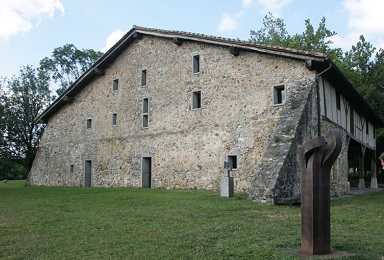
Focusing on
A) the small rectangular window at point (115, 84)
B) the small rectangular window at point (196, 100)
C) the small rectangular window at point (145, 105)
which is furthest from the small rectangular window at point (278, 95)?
the small rectangular window at point (115, 84)

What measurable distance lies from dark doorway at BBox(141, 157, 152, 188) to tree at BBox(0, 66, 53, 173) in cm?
1885

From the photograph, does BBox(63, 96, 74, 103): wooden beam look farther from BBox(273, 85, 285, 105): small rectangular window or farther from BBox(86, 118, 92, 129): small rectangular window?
BBox(273, 85, 285, 105): small rectangular window

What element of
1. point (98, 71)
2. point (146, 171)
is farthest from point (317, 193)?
point (98, 71)

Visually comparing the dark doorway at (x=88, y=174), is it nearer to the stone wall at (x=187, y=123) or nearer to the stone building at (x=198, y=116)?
the stone building at (x=198, y=116)

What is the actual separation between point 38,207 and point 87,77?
529 inches

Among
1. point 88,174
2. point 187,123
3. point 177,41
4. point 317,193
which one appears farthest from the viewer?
point 88,174

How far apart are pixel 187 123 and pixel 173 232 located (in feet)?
37.5

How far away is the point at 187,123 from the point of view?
1791 centimetres

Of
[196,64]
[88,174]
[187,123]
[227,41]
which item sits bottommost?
[88,174]

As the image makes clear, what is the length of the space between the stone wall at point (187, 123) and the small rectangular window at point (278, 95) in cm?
21

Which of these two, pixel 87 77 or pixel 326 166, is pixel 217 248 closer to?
pixel 326 166

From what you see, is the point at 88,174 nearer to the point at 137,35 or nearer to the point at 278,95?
the point at 137,35

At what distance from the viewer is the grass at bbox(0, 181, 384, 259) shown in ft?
17.2

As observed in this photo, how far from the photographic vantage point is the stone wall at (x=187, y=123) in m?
13.7
